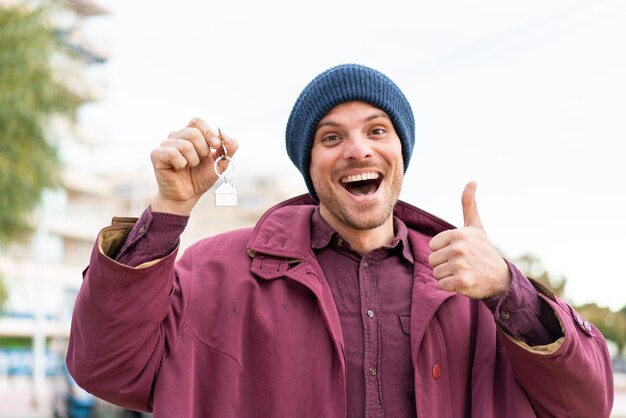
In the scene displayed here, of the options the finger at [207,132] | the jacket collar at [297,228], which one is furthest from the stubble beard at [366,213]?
the finger at [207,132]

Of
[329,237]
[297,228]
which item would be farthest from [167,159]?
[329,237]

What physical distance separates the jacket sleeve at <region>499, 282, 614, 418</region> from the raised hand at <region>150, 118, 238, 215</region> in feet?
3.25

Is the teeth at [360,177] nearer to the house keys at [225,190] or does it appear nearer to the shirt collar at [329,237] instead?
the shirt collar at [329,237]

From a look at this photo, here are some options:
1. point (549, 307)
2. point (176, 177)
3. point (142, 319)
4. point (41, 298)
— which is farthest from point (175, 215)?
point (41, 298)

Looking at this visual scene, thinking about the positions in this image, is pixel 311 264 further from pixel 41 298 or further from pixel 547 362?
pixel 41 298

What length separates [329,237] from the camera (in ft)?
9.14

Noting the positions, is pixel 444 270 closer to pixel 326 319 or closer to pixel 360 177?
pixel 326 319

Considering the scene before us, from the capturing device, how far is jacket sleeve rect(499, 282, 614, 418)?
224cm

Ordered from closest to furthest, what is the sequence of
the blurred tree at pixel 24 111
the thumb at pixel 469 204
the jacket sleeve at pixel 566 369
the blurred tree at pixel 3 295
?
the jacket sleeve at pixel 566 369 < the thumb at pixel 469 204 < the blurred tree at pixel 24 111 < the blurred tree at pixel 3 295

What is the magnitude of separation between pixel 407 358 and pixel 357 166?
668 mm

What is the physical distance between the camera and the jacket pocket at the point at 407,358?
2445 millimetres

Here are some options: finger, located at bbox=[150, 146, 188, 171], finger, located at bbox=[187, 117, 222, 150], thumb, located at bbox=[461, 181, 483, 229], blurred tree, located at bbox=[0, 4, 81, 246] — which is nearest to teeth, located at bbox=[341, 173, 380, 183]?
thumb, located at bbox=[461, 181, 483, 229]

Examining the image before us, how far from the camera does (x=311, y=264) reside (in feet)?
8.45

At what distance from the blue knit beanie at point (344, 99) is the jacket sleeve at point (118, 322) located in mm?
824
